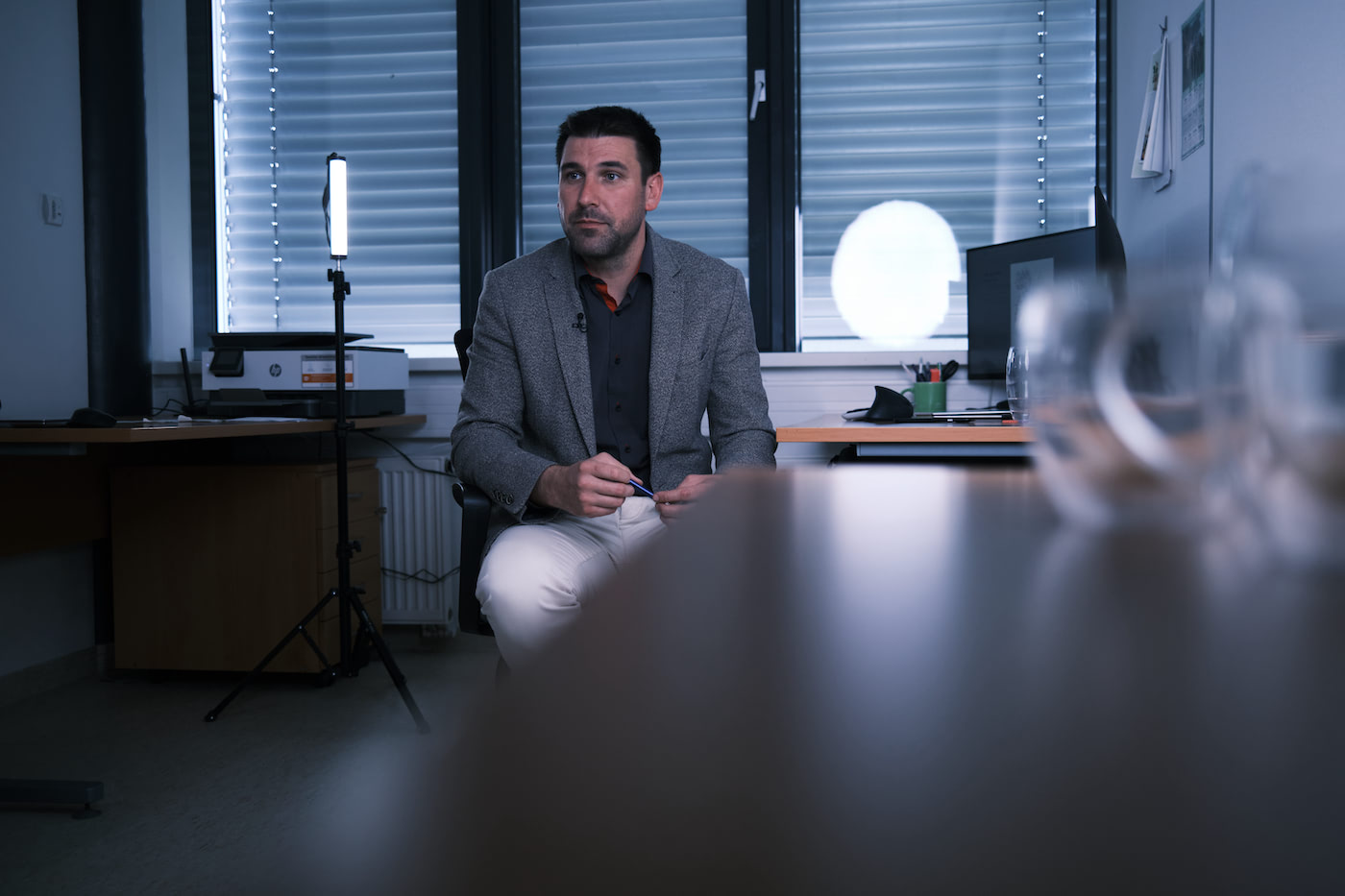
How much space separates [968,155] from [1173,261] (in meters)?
3.04

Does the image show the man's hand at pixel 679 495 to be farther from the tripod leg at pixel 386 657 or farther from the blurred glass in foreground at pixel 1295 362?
the blurred glass in foreground at pixel 1295 362

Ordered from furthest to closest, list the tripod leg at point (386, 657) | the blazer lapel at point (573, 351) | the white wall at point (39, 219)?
the white wall at point (39, 219) < the tripod leg at point (386, 657) < the blazer lapel at point (573, 351)

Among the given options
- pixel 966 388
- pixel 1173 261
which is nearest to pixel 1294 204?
pixel 1173 261

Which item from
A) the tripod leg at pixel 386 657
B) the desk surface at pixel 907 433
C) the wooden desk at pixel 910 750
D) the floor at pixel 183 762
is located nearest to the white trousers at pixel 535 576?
the floor at pixel 183 762

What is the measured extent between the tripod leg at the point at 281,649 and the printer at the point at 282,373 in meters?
0.58

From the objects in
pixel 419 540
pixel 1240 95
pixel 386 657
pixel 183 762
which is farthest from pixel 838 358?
pixel 183 762

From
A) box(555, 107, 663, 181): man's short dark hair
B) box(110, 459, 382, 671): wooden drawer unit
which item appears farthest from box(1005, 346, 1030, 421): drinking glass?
box(110, 459, 382, 671): wooden drawer unit

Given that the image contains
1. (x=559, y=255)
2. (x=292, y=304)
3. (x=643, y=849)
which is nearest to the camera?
(x=643, y=849)

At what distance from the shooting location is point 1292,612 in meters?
0.23

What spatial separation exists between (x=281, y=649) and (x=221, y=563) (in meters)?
0.36

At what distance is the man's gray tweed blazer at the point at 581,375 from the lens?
187cm

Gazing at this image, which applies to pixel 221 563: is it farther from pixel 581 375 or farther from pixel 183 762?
pixel 581 375

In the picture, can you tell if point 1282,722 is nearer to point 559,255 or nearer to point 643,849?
point 643,849

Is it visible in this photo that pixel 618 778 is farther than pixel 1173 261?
No
